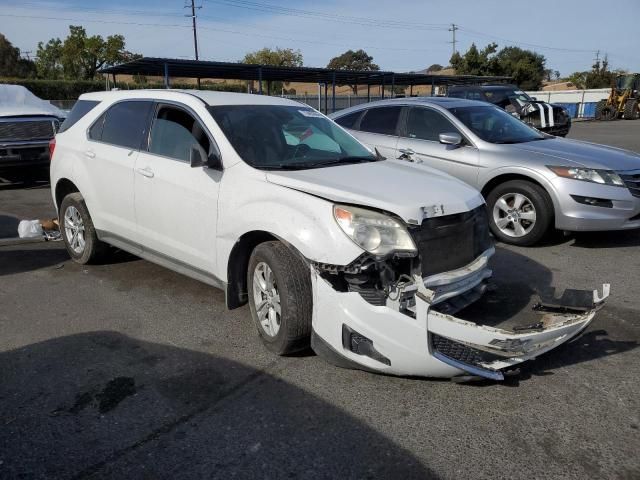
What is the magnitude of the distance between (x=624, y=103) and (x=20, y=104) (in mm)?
34823

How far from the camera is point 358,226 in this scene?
3250mm

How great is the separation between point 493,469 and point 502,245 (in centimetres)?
416

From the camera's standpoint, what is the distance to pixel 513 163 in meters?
6.31

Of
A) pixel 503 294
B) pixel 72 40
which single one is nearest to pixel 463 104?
pixel 503 294

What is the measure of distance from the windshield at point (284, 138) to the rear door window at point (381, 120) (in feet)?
9.22

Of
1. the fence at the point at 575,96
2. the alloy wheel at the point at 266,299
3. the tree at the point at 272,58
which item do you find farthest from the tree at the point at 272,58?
the alloy wheel at the point at 266,299

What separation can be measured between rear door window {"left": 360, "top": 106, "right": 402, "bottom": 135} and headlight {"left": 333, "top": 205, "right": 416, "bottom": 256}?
454 centimetres

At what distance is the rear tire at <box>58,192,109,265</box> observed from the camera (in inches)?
216

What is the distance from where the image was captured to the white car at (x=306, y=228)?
3092 millimetres

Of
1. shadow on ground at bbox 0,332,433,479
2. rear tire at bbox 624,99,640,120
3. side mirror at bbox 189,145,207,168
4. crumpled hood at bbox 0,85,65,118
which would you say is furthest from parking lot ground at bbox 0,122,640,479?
rear tire at bbox 624,99,640,120

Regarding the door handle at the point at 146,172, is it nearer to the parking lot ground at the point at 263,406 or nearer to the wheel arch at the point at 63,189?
the parking lot ground at the point at 263,406

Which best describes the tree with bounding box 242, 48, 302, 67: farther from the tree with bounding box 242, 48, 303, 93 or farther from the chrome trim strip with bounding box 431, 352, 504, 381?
the chrome trim strip with bounding box 431, 352, 504, 381

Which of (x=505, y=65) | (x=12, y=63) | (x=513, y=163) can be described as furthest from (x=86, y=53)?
(x=513, y=163)

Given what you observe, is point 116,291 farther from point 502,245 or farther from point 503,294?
point 502,245
